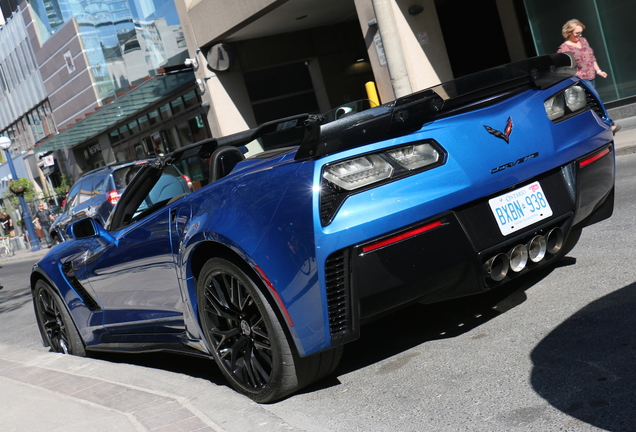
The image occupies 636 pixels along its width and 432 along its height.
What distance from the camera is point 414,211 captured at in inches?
120

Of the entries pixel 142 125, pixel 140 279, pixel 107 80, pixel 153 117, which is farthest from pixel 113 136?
pixel 140 279

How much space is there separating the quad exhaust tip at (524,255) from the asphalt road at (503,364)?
0.34 meters

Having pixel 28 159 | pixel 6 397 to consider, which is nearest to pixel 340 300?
pixel 6 397

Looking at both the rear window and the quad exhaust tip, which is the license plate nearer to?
the quad exhaust tip

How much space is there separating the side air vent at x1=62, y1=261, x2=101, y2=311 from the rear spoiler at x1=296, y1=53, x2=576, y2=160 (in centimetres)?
225

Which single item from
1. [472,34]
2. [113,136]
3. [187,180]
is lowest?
[187,180]

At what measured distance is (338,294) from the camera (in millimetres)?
3039

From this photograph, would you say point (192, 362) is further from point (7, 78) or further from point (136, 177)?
point (7, 78)

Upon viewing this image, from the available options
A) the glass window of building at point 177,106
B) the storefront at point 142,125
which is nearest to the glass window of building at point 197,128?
the storefront at point 142,125

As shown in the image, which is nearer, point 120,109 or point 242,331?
point 242,331

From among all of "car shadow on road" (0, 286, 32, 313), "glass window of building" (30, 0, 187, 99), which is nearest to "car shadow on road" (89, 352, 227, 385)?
"car shadow on road" (0, 286, 32, 313)

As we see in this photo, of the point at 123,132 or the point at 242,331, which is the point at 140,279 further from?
the point at 123,132

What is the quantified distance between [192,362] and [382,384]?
184 centimetres

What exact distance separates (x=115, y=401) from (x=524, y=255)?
2213 mm
